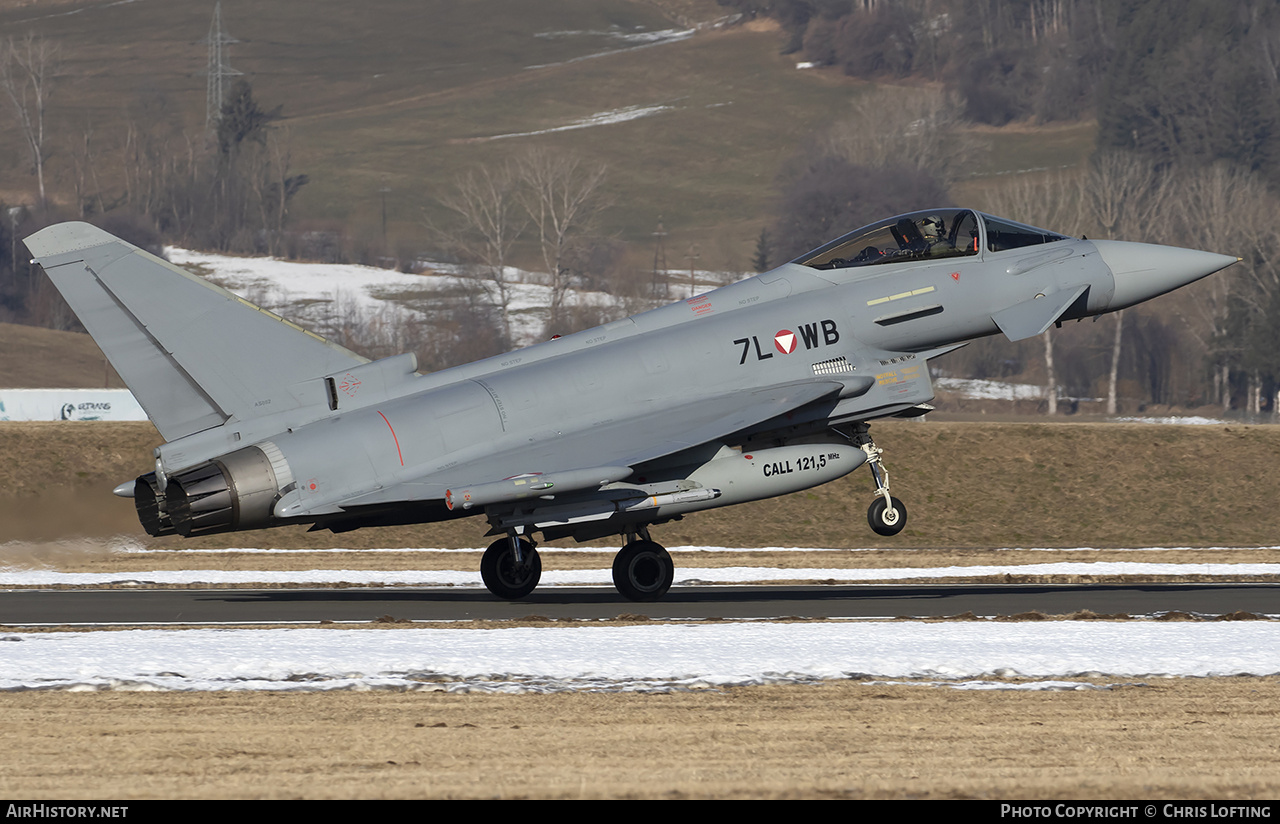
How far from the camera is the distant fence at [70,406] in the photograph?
158 feet

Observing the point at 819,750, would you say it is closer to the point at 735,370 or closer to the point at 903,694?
the point at 903,694

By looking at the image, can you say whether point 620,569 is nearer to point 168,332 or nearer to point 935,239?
point 935,239

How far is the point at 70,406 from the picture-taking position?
4916 centimetres

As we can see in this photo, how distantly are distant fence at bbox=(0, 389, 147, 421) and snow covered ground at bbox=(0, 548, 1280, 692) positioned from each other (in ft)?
113

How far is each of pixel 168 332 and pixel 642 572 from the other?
6.91 meters

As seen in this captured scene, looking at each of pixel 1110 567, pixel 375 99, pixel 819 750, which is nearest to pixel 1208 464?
pixel 1110 567

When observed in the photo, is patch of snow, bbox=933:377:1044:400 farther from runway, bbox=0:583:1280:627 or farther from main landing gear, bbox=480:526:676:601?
main landing gear, bbox=480:526:676:601

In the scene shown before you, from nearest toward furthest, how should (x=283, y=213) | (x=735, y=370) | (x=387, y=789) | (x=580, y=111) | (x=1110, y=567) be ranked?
1. (x=387, y=789)
2. (x=735, y=370)
3. (x=1110, y=567)
4. (x=283, y=213)
5. (x=580, y=111)

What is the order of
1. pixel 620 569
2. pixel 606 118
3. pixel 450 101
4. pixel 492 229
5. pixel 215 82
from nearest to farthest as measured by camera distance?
pixel 620 569, pixel 492 229, pixel 215 82, pixel 606 118, pixel 450 101

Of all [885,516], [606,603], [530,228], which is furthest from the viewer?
[530,228]

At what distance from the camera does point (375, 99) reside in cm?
17250

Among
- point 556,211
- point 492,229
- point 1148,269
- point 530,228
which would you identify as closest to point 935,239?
point 1148,269

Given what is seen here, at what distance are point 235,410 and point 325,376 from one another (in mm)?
1224

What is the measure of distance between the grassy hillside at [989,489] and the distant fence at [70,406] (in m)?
8.85
